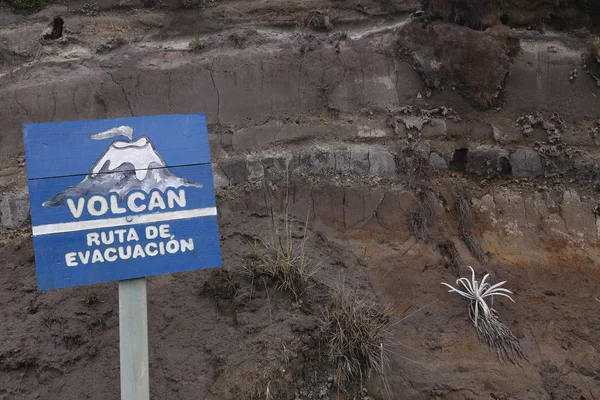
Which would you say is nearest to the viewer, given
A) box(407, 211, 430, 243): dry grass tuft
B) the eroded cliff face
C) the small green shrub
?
the eroded cliff face

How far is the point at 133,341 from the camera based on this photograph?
332 cm

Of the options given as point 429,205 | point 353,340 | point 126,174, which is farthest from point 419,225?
point 126,174

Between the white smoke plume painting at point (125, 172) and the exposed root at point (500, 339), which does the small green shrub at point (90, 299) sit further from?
the exposed root at point (500, 339)

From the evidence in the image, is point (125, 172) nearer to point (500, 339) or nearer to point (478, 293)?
point (478, 293)

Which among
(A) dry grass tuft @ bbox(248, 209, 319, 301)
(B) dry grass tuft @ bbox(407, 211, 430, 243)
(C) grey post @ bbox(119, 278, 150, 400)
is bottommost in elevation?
(B) dry grass tuft @ bbox(407, 211, 430, 243)

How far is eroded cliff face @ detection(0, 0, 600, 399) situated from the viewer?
4262 millimetres

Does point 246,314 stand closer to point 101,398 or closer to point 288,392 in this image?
point 288,392

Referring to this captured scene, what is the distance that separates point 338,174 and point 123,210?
290cm

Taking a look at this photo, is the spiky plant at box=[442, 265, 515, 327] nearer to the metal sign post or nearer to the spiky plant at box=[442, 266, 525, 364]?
the spiky plant at box=[442, 266, 525, 364]

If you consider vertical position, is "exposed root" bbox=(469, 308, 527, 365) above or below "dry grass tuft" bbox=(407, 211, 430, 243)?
below

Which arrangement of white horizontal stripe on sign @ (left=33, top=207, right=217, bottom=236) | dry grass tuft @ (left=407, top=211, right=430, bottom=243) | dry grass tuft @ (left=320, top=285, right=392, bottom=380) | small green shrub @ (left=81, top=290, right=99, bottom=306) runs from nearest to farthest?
white horizontal stripe on sign @ (left=33, top=207, right=217, bottom=236) < dry grass tuft @ (left=320, top=285, right=392, bottom=380) < small green shrub @ (left=81, top=290, right=99, bottom=306) < dry grass tuft @ (left=407, top=211, right=430, bottom=243)

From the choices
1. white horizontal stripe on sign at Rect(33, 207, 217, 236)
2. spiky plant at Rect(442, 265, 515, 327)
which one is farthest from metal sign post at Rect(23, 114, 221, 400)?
spiky plant at Rect(442, 265, 515, 327)

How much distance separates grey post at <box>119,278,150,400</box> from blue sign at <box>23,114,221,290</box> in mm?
129

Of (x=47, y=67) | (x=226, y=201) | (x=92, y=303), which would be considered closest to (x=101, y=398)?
(x=92, y=303)
